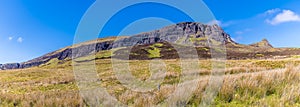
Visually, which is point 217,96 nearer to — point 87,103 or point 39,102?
point 87,103

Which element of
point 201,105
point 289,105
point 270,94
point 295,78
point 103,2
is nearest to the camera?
point 289,105

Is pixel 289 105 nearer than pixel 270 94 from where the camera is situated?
Yes

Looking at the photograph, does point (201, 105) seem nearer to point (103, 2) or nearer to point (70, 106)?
point (70, 106)

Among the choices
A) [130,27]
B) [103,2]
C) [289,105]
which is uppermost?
[103,2]

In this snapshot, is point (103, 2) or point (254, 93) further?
point (103, 2)

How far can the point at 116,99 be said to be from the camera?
680cm

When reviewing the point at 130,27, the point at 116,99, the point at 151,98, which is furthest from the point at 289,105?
the point at 130,27

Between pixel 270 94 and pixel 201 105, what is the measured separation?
211 centimetres

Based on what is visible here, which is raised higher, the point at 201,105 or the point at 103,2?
the point at 103,2

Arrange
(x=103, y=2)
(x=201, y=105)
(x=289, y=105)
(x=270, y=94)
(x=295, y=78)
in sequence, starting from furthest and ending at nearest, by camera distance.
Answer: (x=103, y=2) < (x=295, y=78) < (x=270, y=94) < (x=201, y=105) < (x=289, y=105)

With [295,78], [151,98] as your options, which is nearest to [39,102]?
[151,98]

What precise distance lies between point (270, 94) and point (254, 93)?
0.44 m

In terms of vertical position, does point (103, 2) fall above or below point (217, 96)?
above

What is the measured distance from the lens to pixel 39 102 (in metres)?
6.64
